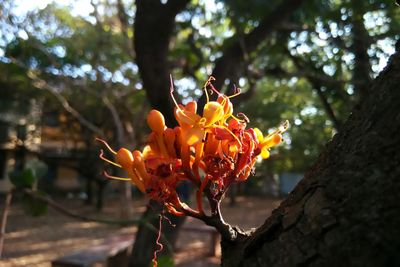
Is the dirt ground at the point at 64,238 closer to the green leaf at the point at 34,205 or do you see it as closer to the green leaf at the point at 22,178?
the green leaf at the point at 34,205

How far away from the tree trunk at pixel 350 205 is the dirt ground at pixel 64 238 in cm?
755

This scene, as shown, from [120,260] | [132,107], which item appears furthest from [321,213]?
[132,107]

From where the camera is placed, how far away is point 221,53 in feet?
20.6

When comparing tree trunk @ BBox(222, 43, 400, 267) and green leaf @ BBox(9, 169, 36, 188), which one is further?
green leaf @ BBox(9, 169, 36, 188)

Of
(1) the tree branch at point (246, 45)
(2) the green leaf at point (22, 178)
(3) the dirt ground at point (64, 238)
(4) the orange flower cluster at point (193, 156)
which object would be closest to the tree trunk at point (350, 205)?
(4) the orange flower cluster at point (193, 156)

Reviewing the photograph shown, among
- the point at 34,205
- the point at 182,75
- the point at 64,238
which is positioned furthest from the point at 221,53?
the point at 64,238

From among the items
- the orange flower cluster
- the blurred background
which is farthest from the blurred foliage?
the orange flower cluster

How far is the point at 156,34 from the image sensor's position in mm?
3695

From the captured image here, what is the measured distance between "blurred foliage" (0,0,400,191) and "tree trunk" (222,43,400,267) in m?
3.16

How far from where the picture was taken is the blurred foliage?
5.30 metres

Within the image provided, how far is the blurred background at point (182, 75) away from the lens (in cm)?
512

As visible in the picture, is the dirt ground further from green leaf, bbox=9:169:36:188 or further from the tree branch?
green leaf, bbox=9:169:36:188

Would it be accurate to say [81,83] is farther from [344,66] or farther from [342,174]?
[342,174]

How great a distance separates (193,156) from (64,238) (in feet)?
34.2
